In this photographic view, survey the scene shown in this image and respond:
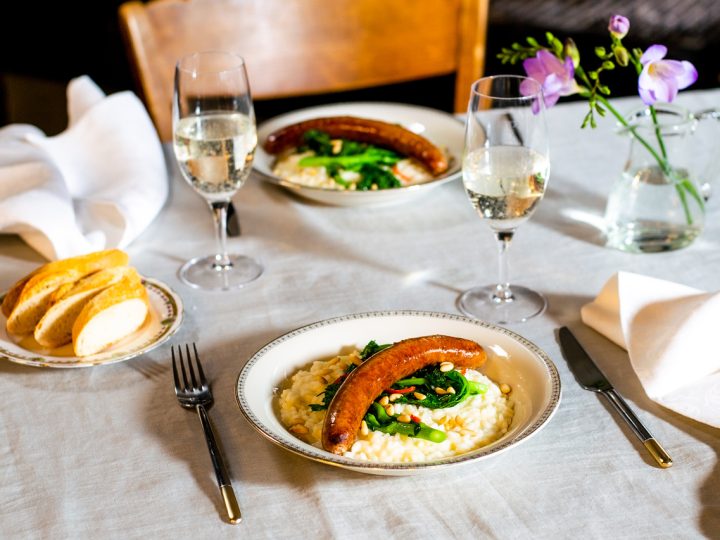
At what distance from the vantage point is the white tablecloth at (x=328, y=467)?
0.85 m

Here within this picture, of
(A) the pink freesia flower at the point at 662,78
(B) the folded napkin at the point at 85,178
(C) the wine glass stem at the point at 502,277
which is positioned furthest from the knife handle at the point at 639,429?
(B) the folded napkin at the point at 85,178

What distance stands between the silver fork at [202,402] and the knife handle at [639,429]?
42cm

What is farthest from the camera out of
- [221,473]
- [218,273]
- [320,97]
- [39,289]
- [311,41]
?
[320,97]

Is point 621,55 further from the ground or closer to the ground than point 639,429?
further from the ground

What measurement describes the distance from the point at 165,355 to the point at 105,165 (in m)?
0.60

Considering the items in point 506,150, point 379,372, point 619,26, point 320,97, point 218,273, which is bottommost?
point 320,97

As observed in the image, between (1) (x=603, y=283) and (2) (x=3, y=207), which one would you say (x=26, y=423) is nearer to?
(2) (x=3, y=207)

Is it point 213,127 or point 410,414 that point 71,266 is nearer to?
point 213,127

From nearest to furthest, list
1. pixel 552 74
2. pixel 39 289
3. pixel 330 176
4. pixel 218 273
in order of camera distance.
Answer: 1. pixel 39 289
2. pixel 552 74
3. pixel 218 273
4. pixel 330 176

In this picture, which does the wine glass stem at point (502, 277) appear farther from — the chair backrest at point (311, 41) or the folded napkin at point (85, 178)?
the chair backrest at point (311, 41)

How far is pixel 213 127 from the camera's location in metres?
1.29

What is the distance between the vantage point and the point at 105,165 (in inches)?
63.8

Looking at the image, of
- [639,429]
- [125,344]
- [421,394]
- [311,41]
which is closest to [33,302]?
[125,344]

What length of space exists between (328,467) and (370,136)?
2.61 ft
